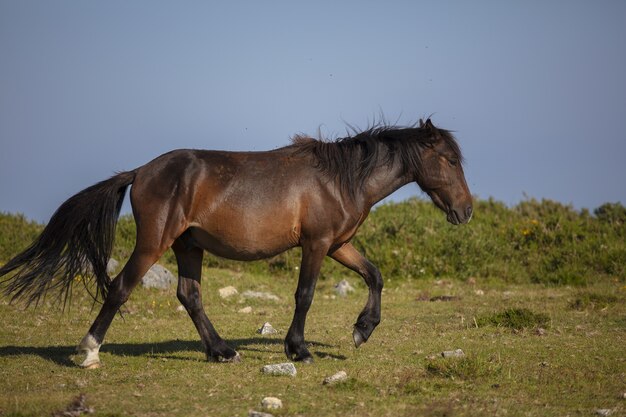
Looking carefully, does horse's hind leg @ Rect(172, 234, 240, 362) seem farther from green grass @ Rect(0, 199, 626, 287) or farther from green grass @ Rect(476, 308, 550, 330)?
green grass @ Rect(0, 199, 626, 287)

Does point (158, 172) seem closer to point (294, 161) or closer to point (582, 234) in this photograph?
point (294, 161)

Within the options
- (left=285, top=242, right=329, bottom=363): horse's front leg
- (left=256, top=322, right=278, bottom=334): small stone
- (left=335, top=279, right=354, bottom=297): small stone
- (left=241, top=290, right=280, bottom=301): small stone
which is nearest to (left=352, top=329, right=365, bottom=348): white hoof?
(left=285, top=242, right=329, bottom=363): horse's front leg

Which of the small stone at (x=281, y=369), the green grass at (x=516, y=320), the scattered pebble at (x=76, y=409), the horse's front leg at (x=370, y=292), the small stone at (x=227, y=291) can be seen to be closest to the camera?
the scattered pebble at (x=76, y=409)

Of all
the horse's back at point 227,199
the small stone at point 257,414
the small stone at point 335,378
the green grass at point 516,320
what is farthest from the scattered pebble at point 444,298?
the small stone at point 257,414

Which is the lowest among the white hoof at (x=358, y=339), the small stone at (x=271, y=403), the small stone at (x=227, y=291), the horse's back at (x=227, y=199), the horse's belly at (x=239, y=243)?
the small stone at (x=271, y=403)

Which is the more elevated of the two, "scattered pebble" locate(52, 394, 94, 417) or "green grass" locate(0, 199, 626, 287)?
"green grass" locate(0, 199, 626, 287)

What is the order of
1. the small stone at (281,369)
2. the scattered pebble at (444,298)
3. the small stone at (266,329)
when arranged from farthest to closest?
the scattered pebble at (444,298) < the small stone at (266,329) < the small stone at (281,369)

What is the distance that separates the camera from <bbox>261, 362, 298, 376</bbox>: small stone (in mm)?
8328

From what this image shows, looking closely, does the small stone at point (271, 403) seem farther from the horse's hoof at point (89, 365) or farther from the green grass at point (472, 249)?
the green grass at point (472, 249)

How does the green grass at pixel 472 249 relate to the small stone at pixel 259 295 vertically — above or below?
above

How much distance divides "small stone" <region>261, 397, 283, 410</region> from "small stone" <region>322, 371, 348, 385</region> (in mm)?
954

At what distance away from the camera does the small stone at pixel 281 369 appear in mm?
8328

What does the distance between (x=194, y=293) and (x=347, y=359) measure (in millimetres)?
1968

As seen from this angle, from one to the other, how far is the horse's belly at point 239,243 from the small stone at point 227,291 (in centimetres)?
570
